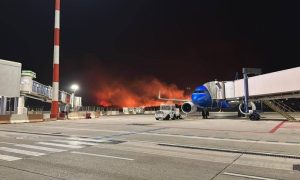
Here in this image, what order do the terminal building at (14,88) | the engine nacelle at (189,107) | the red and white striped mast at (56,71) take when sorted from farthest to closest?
1. the red and white striped mast at (56,71)
2. the engine nacelle at (189,107)
3. the terminal building at (14,88)

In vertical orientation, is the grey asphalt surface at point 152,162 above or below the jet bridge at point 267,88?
below

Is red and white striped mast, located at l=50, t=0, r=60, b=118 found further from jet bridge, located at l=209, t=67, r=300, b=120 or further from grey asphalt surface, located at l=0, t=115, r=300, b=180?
grey asphalt surface, located at l=0, t=115, r=300, b=180

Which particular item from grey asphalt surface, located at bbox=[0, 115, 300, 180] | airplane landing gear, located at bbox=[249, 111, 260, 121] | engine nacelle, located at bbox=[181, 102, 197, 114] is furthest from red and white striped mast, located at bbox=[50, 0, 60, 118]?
grey asphalt surface, located at bbox=[0, 115, 300, 180]

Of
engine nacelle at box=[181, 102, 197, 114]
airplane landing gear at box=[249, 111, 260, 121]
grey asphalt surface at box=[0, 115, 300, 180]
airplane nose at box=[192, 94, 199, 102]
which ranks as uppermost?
airplane nose at box=[192, 94, 199, 102]

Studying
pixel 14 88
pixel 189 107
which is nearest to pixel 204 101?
pixel 189 107

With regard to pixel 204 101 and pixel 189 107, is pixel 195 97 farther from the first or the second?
pixel 189 107

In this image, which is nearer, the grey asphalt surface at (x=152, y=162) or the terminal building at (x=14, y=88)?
the grey asphalt surface at (x=152, y=162)

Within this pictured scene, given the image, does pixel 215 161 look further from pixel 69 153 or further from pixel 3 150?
pixel 3 150

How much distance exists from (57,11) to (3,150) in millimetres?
46798

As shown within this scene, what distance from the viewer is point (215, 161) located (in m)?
10.3

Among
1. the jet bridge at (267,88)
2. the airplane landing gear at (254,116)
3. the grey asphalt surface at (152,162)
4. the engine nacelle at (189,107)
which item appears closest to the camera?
the grey asphalt surface at (152,162)

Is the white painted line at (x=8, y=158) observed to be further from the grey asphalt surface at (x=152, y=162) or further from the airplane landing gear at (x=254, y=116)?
the airplane landing gear at (x=254, y=116)

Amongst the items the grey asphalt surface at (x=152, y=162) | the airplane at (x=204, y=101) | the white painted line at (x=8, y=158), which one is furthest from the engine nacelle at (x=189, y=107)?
the white painted line at (x=8, y=158)

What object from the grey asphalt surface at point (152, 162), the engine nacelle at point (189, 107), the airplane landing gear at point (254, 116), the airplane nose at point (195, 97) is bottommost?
the grey asphalt surface at point (152, 162)
